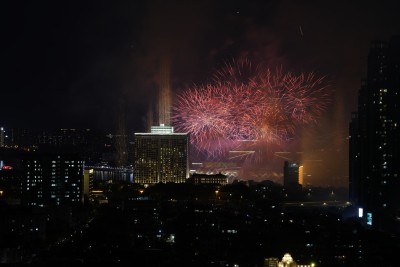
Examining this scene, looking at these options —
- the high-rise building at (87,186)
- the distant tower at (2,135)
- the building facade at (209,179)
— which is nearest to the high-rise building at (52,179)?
the high-rise building at (87,186)

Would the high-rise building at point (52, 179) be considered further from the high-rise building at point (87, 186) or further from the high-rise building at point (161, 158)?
the high-rise building at point (161, 158)

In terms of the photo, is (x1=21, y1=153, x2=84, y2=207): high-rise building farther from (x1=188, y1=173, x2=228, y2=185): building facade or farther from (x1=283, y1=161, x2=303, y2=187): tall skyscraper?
(x1=283, y1=161, x2=303, y2=187): tall skyscraper

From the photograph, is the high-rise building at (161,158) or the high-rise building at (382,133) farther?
the high-rise building at (161,158)

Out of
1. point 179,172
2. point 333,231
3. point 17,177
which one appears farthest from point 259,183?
point 333,231

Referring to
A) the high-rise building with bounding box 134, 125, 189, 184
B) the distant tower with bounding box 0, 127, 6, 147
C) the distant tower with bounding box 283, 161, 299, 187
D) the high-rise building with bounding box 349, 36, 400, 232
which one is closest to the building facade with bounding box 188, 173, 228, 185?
the high-rise building with bounding box 134, 125, 189, 184

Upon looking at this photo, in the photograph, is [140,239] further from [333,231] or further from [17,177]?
[17,177]

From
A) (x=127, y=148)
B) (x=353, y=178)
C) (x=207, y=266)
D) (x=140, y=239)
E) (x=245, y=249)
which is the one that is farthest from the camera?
(x=127, y=148)
